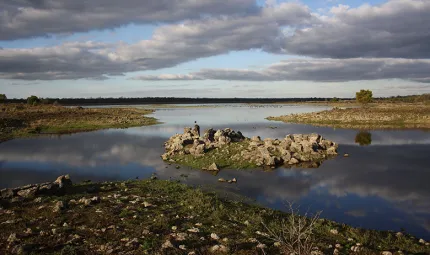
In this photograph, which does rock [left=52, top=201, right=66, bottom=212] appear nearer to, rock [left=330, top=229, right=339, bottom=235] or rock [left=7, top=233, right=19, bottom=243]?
rock [left=7, top=233, right=19, bottom=243]

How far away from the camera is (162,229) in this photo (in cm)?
1259

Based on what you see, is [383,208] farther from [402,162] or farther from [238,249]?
[402,162]

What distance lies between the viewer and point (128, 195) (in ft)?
58.3

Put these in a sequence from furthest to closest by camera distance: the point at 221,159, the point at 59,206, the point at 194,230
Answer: the point at 221,159 < the point at 59,206 < the point at 194,230

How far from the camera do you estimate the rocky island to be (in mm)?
29375

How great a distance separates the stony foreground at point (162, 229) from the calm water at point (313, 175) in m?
3.57

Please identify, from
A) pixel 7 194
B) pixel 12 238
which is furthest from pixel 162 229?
pixel 7 194

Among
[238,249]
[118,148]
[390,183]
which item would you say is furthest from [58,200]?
[118,148]

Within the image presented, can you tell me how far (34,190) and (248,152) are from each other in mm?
19232

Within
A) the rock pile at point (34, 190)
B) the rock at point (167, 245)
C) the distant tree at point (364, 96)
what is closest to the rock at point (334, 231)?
the rock at point (167, 245)

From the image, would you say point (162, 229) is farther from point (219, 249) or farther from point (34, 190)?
point (34, 190)

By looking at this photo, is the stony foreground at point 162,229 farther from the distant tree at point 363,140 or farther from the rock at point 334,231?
the distant tree at point 363,140

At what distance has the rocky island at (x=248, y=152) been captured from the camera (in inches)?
1156

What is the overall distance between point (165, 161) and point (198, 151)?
132 inches
